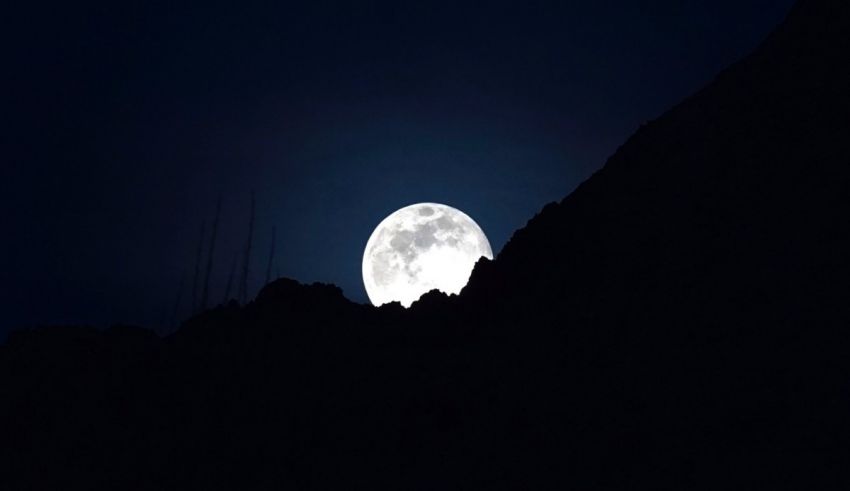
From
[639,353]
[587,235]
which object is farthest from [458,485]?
[587,235]

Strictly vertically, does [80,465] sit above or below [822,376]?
above

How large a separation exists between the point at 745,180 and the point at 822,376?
5380mm

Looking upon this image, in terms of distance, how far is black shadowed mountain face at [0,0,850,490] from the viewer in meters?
11.2

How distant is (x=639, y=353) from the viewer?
12828 millimetres

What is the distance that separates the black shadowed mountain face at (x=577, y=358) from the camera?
36.9 feet

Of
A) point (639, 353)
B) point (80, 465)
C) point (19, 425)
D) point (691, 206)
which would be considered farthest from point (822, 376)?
point (19, 425)

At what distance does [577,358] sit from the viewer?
44.1 feet

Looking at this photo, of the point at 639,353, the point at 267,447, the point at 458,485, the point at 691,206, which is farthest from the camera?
the point at 691,206

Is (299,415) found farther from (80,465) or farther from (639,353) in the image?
(639,353)

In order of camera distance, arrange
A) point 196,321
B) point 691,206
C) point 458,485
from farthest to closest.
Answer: point 196,321, point 691,206, point 458,485

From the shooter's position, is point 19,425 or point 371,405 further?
point 19,425

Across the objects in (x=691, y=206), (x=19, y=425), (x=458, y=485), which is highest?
(x=691, y=206)

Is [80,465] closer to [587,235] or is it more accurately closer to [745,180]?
[587,235]

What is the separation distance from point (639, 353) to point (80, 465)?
12.4 meters
